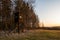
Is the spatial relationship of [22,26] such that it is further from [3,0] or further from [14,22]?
[3,0]

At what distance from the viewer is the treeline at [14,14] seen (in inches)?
469

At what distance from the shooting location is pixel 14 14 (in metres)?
13.2

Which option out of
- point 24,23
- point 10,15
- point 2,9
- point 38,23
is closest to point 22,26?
point 24,23

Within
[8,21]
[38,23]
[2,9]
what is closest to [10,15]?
[8,21]

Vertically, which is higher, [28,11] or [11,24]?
[28,11]

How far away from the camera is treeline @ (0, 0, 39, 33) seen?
11914 mm

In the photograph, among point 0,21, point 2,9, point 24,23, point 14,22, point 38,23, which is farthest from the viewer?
point 38,23

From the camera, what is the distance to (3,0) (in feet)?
37.8

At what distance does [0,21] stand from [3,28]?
1.95 feet

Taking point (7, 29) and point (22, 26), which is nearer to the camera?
point (7, 29)

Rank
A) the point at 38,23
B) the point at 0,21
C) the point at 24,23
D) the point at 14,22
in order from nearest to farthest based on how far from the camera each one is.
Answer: the point at 0,21 < the point at 14,22 < the point at 24,23 < the point at 38,23

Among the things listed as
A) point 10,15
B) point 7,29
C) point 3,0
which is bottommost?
point 7,29

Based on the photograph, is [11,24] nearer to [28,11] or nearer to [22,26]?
[22,26]

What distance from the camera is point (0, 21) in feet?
39.8
